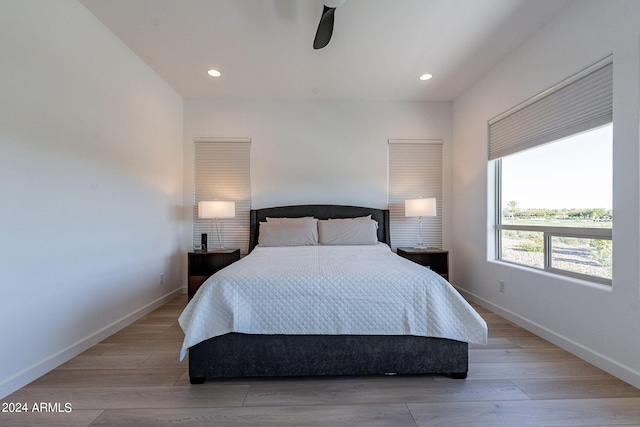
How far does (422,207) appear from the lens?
324 cm

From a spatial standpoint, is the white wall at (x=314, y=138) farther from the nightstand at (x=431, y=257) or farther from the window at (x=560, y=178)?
the window at (x=560, y=178)

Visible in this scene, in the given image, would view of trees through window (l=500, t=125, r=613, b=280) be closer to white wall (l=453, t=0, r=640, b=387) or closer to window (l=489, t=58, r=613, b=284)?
window (l=489, t=58, r=613, b=284)

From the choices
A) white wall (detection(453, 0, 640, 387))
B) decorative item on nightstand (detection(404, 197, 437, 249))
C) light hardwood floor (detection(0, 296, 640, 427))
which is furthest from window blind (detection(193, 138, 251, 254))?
white wall (detection(453, 0, 640, 387))

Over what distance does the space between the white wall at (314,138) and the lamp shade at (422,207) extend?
0.45 m

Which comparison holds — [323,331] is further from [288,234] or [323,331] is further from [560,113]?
[560,113]

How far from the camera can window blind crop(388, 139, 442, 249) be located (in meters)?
3.70

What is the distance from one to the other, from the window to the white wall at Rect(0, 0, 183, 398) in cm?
384

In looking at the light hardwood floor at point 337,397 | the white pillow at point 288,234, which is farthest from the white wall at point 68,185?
the white pillow at point 288,234

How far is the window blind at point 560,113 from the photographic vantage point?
1.84 metres

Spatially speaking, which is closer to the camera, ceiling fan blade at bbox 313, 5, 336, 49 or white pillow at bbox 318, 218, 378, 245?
ceiling fan blade at bbox 313, 5, 336, 49

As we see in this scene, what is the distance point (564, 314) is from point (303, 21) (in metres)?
3.16

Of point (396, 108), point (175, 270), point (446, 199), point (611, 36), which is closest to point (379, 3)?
point (611, 36)

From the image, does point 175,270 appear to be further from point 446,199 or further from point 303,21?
point 446,199

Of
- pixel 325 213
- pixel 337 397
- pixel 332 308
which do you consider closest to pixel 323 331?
pixel 332 308
